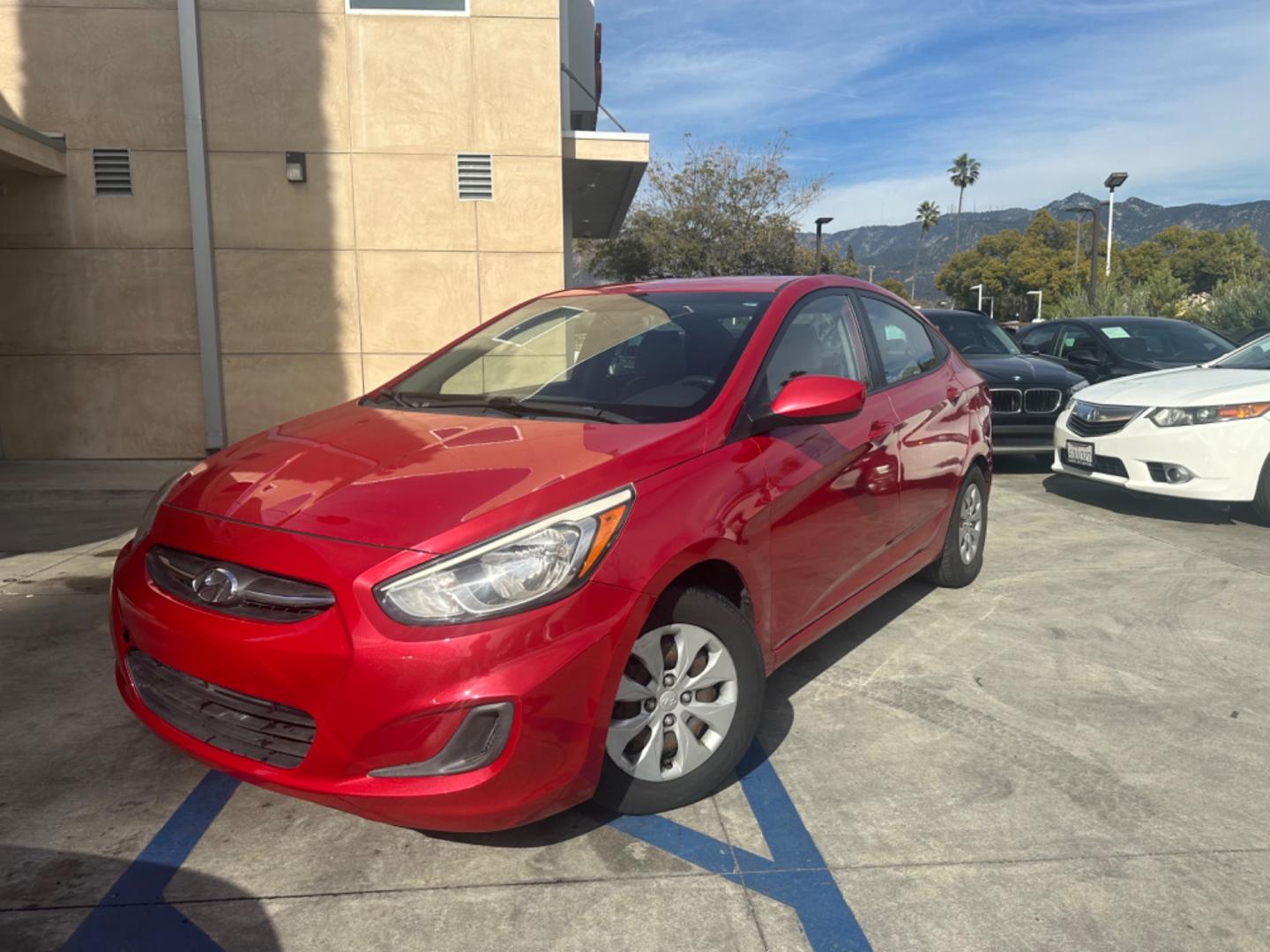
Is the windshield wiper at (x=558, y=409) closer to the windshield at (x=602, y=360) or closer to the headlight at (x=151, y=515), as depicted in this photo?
the windshield at (x=602, y=360)

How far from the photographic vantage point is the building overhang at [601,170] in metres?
11.3

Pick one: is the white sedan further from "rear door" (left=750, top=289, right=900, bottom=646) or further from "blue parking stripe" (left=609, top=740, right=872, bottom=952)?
"blue parking stripe" (left=609, top=740, right=872, bottom=952)

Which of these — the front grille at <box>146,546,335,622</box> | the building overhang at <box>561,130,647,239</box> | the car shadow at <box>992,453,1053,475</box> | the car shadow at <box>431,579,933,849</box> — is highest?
the building overhang at <box>561,130,647,239</box>

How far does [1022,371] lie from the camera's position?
29.3ft

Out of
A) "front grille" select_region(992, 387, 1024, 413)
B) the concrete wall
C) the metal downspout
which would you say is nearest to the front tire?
"front grille" select_region(992, 387, 1024, 413)

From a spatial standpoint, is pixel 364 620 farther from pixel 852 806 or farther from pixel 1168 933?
pixel 1168 933

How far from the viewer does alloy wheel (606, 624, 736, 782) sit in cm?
264

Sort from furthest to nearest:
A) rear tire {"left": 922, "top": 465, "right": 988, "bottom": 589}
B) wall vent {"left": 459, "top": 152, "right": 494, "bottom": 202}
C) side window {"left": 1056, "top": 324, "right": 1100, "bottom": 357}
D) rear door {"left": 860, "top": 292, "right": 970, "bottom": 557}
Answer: wall vent {"left": 459, "top": 152, "right": 494, "bottom": 202} → side window {"left": 1056, "top": 324, "right": 1100, "bottom": 357} → rear tire {"left": 922, "top": 465, "right": 988, "bottom": 589} → rear door {"left": 860, "top": 292, "right": 970, "bottom": 557}

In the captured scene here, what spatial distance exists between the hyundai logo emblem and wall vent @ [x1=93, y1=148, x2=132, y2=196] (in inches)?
364

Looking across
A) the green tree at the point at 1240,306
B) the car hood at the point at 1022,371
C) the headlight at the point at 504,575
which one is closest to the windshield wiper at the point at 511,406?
the headlight at the point at 504,575

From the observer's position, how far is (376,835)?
2.76m

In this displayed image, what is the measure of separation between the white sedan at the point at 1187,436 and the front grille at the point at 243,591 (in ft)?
20.6

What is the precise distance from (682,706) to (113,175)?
32.9 ft

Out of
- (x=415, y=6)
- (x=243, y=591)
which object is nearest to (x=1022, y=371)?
(x=415, y=6)
